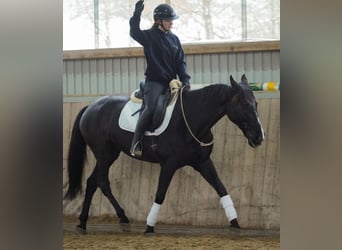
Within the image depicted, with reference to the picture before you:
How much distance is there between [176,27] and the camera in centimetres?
234

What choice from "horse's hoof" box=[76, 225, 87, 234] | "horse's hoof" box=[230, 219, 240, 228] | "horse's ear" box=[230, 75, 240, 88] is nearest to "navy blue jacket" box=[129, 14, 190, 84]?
"horse's ear" box=[230, 75, 240, 88]

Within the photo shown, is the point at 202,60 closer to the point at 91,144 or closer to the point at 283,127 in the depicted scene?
the point at 91,144

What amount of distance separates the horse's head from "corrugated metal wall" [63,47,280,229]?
2.9 inches

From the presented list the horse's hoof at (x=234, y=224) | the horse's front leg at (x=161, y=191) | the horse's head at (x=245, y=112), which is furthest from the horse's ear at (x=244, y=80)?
the horse's hoof at (x=234, y=224)

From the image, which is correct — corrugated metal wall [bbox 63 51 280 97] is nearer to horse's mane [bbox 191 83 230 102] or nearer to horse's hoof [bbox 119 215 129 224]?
horse's mane [bbox 191 83 230 102]

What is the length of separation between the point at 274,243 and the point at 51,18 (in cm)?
203

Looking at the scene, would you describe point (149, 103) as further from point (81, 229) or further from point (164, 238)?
point (81, 229)

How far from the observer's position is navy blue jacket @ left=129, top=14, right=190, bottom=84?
2303 mm

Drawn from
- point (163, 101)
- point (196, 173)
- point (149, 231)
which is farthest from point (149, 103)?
point (149, 231)

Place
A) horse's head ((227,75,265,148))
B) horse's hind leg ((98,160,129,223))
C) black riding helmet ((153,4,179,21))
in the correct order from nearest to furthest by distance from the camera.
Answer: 1. horse's head ((227,75,265,148))
2. black riding helmet ((153,4,179,21))
3. horse's hind leg ((98,160,129,223))

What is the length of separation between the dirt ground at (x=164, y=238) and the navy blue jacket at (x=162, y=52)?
73cm

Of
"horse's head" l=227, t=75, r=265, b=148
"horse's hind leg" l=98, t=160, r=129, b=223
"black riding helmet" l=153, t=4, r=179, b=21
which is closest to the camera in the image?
"horse's head" l=227, t=75, r=265, b=148

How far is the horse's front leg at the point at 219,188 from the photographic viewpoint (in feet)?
7.61

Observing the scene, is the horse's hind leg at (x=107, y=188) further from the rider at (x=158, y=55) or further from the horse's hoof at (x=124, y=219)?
the rider at (x=158, y=55)
